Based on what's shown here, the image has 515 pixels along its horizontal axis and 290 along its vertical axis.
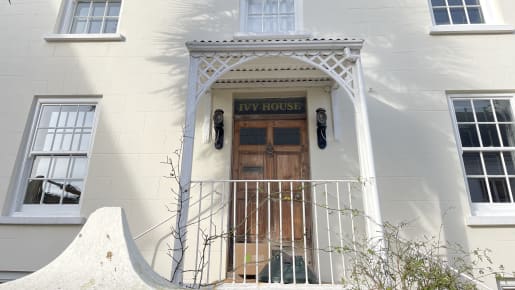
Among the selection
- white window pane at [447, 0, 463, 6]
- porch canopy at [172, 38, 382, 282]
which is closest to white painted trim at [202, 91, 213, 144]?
porch canopy at [172, 38, 382, 282]

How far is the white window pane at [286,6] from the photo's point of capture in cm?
575

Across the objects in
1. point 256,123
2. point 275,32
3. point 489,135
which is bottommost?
point 489,135

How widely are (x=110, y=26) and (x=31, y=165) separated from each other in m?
2.66

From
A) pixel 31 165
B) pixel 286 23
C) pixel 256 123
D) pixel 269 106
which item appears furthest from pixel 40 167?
pixel 286 23

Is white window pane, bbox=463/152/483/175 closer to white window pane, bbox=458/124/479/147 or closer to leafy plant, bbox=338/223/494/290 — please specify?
white window pane, bbox=458/124/479/147

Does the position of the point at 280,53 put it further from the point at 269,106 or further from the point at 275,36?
the point at 269,106

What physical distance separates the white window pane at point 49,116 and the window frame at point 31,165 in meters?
0.05

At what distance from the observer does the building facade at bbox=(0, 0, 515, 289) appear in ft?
14.2

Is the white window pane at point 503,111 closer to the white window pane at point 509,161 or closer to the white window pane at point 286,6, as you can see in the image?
the white window pane at point 509,161

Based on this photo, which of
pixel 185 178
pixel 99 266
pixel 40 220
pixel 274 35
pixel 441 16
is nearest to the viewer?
pixel 99 266

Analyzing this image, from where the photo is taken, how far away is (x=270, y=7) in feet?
19.1

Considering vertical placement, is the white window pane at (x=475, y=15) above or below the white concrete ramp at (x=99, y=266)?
above

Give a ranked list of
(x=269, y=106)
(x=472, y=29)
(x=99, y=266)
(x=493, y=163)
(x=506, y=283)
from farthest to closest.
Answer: (x=269, y=106), (x=472, y=29), (x=493, y=163), (x=506, y=283), (x=99, y=266)

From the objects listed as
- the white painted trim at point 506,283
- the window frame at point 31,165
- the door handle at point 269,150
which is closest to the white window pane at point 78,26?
the window frame at point 31,165
